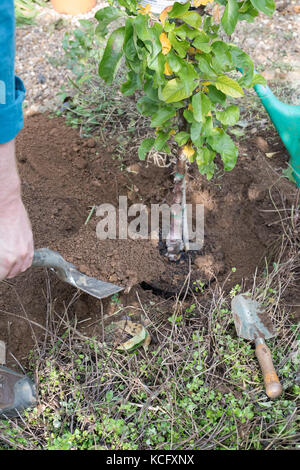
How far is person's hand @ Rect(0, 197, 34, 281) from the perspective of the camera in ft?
3.76

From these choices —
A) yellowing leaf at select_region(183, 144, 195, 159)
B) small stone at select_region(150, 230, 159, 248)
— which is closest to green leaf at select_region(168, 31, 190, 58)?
yellowing leaf at select_region(183, 144, 195, 159)

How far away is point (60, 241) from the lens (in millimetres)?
1993

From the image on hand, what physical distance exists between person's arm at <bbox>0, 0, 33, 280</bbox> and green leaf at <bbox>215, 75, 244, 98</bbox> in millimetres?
624

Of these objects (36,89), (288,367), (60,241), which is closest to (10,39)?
(60,241)

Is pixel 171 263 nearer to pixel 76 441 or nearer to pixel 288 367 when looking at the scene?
pixel 288 367

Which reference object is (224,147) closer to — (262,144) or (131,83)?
(131,83)

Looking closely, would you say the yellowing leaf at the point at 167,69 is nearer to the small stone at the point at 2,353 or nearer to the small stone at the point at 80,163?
the small stone at the point at 80,163

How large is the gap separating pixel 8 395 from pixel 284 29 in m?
3.12

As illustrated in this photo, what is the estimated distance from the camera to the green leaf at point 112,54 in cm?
133

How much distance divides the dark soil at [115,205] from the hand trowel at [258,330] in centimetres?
22

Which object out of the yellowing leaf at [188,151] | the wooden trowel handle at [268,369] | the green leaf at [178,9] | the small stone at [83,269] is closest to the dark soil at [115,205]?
the small stone at [83,269]

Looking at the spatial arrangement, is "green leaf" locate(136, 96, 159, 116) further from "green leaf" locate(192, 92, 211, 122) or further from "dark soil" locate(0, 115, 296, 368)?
"dark soil" locate(0, 115, 296, 368)

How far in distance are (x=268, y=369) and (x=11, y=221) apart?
102 centimetres

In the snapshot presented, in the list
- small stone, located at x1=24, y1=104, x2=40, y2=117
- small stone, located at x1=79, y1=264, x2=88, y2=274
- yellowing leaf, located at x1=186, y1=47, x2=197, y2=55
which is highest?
yellowing leaf, located at x1=186, y1=47, x2=197, y2=55
